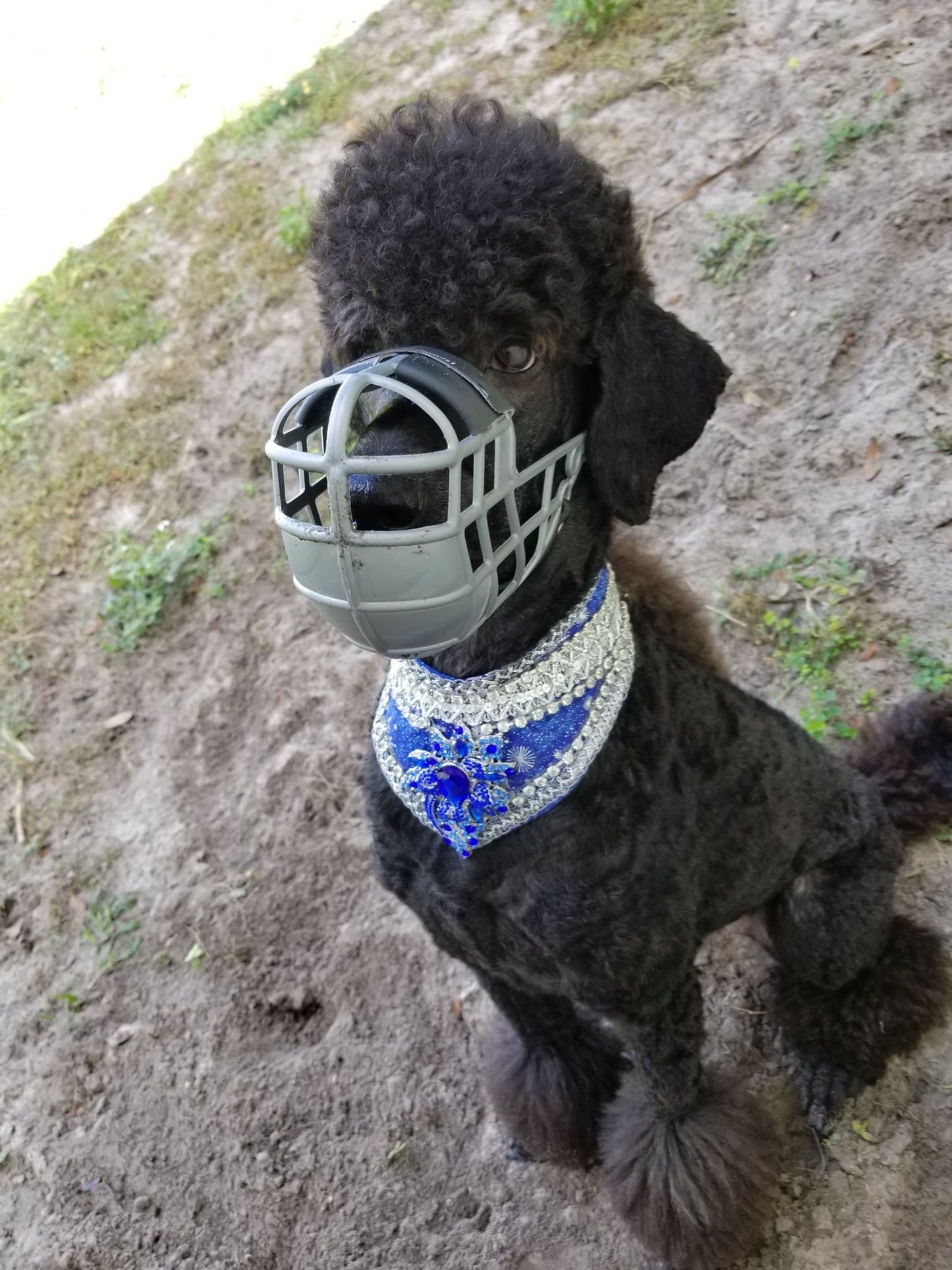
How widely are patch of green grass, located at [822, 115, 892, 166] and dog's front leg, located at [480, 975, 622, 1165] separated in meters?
3.13

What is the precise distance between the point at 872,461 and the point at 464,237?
2.04 m

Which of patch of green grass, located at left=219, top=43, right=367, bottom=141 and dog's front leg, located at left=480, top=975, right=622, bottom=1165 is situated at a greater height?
patch of green grass, located at left=219, top=43, right=367, bottom=141

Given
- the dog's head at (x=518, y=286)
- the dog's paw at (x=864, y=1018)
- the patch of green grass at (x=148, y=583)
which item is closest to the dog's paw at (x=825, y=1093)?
the dog's paw at (x=864, y=1018)

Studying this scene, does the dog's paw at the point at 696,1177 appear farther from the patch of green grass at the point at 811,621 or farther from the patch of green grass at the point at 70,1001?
the patch of green grass at the point at 70,1001

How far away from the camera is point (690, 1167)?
1.97 meters

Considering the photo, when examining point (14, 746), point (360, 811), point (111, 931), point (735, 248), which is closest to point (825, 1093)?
point (360, 811)

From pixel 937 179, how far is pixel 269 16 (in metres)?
4.95

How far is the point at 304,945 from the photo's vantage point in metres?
2.79

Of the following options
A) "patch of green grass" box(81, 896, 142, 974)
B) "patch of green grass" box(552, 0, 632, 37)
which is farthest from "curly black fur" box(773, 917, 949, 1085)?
"patch of green grass" box(552, 0, 632, 37)

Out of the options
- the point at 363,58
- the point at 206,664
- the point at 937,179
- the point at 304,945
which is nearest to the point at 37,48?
the point at 363,58

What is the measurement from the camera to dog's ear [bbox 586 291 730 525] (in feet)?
5.02

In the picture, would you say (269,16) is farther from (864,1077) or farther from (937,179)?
(864,1077)

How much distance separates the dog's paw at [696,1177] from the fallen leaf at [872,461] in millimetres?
1841

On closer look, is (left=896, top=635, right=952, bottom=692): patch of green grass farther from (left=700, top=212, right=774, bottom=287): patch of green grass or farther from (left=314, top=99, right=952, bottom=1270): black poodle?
(left=700, top=212, right=774, bottom=287): patch of green grass
